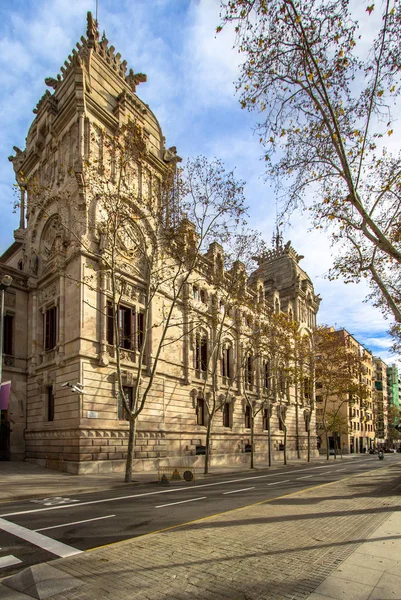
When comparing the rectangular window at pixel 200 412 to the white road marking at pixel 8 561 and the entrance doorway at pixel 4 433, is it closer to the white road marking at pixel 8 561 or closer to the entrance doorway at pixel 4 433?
the entrance doorway at pixel 4 433

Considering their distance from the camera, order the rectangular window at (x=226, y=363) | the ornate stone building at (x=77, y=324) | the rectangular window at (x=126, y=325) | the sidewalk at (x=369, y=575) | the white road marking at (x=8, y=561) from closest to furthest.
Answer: the sidewalk at (x=369, y=575) < the white road marking at (x=8, y=561) < the ornate stone building at (x=77, y=324) < the rectangular window at (x=126, y=325) < the rectangular window at (x=226, y=363)

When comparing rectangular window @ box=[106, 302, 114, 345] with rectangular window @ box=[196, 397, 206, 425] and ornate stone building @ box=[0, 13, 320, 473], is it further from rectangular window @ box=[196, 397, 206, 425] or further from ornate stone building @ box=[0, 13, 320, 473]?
rectangular window @ box=[196, 397, 206, 425]

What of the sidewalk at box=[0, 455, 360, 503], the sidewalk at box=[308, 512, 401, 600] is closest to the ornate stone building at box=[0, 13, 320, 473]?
the sidewalk at box=[0, 455, 360, 503]

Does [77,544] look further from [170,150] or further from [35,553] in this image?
[170,150]

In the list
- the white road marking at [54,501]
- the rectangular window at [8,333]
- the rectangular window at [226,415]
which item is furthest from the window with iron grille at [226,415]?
the white road marking at [54,501]

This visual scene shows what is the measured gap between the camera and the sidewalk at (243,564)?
5027 millimetres

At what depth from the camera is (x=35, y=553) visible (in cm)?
705

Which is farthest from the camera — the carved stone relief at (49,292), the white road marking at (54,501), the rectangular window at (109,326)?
the carved stone relief at (49,292)

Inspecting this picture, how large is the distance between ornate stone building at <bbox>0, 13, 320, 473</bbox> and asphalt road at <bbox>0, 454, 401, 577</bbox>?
8.20 m

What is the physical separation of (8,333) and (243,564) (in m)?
26.2

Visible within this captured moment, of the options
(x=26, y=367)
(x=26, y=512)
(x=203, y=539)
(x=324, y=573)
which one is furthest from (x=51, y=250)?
(x=324, y=573)

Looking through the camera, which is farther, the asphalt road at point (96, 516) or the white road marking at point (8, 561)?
the asphalt road at point (96, 516)

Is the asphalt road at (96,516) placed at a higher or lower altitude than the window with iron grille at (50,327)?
lower

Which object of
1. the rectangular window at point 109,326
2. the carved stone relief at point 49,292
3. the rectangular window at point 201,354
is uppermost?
the carved stone relief at point 49,292
